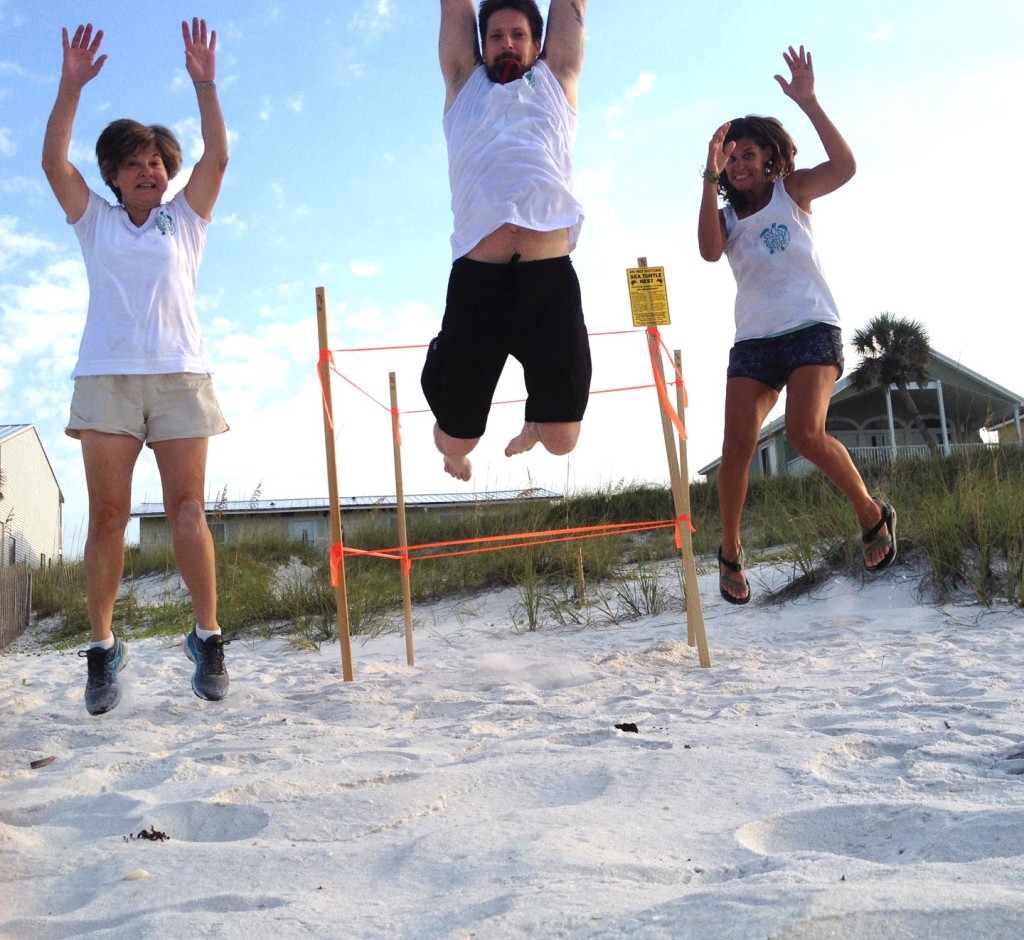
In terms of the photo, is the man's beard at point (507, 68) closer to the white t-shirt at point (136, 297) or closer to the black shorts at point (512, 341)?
the black shorts at point (512, 341)

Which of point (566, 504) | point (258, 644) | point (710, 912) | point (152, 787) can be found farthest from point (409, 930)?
point (566, 504)

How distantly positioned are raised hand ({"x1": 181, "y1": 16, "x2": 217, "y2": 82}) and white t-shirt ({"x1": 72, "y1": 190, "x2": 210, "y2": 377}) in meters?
0.46

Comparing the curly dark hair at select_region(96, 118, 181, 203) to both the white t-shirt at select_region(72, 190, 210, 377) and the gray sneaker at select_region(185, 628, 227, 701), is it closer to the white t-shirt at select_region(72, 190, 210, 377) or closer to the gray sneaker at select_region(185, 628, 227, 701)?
the white t-shirt at select_region(72, 190, 210, 377)

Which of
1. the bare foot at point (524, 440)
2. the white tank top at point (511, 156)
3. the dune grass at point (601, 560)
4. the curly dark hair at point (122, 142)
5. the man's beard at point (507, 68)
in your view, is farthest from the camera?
the dune grass at point (601, 560)

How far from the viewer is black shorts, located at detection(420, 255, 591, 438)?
2.50 metres

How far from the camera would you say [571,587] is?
242 inches

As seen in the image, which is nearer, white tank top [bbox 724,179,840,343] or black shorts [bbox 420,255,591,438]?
black shorts [bbox 420,255,591,438]

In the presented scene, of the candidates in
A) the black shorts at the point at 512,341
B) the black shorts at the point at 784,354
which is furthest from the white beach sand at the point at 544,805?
the black shorts at the point at 784,354

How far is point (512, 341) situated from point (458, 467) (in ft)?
1.78

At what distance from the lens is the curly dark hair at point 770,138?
3572 mm

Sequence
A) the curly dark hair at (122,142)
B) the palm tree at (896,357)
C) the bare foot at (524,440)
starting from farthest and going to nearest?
the palm tree at (896,357), the curly dark hair at (122,142), the bare foot at (524,440)

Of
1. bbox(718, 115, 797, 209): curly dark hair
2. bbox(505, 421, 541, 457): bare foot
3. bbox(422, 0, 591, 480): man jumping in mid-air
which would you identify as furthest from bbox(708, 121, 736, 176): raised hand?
bbox(505, 421, 541, 457): bare foot

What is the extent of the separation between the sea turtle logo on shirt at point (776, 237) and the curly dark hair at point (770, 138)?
0.75 feet

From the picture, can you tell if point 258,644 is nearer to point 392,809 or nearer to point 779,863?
point 392,809
